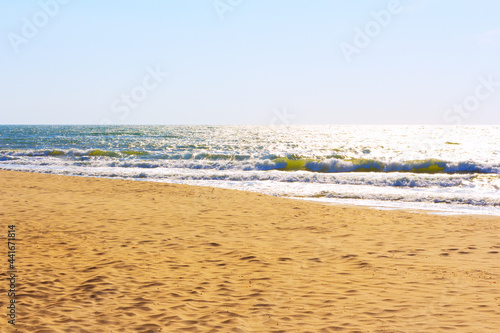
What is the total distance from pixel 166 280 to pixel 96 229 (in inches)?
→ 157

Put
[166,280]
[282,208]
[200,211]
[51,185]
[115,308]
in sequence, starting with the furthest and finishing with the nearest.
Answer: [51,185] < [282,208] < [200,211] < [166,280] < [115,308]

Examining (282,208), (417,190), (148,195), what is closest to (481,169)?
(417,190)

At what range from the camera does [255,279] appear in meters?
6.62

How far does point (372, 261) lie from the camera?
7.62 m

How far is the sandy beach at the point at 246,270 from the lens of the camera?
16.9 feet

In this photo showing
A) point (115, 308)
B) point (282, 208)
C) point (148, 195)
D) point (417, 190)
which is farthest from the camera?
point (417, 190)

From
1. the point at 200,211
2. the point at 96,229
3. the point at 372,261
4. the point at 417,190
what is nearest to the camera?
the point at 372,261

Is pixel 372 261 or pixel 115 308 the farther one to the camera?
pixel 372 261

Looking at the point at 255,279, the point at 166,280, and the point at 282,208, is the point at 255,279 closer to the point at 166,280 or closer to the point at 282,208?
the point at 166,280

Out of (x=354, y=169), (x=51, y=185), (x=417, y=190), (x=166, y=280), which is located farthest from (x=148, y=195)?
(x=354, y=169)

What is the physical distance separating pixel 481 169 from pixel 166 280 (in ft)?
99.6

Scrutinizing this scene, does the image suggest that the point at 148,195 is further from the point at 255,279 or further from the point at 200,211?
the point at 255,279

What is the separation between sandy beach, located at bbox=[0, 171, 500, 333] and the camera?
5.16m

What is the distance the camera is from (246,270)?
7.07m
